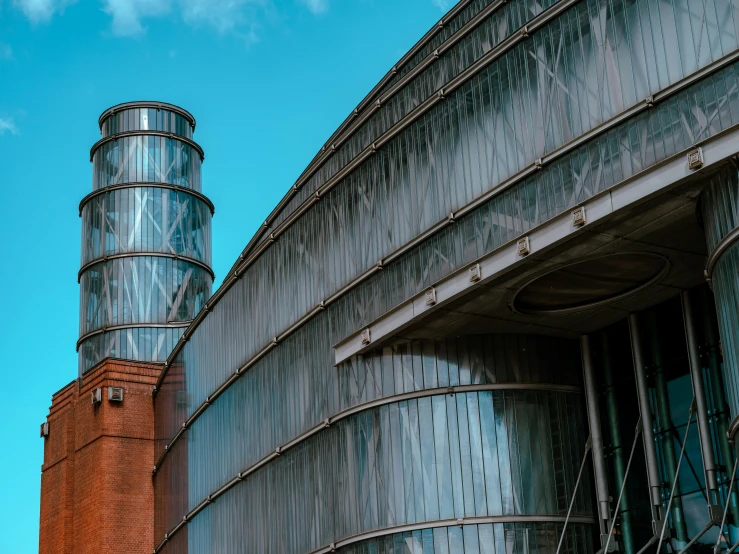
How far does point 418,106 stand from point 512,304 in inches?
210

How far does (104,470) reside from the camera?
4269 centimetres

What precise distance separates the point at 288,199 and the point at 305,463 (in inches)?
298

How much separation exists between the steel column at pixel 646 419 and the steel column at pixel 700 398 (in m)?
1.30

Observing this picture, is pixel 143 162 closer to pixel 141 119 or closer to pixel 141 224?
pixel 141 119

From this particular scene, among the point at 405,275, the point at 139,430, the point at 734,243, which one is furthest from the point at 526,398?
the point at 139,430

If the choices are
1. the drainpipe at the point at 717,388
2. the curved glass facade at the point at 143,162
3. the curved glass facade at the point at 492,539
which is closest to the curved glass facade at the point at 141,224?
the curved glass facade at the point at 143,162

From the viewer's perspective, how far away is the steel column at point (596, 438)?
2705 cm

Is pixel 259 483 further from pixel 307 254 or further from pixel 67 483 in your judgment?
pixel 67 483

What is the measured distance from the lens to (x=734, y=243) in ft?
67.1

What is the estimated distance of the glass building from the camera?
22.3 metres

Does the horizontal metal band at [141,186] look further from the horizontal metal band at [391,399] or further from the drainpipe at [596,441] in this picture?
the drainpipe at [596,441]

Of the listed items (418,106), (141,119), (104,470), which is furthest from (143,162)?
(418,106)

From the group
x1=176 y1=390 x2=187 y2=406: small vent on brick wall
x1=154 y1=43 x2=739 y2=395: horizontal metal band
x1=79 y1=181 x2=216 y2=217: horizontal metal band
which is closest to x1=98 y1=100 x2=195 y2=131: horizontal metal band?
x1=79 y1=181 x2=216 y2=217: horizontal metal band

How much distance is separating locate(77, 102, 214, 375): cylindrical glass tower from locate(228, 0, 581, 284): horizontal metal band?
14585mm
